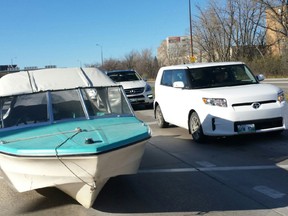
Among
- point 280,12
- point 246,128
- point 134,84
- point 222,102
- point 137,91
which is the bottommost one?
point 246,128

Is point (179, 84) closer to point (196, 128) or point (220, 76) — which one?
point (220, 76)

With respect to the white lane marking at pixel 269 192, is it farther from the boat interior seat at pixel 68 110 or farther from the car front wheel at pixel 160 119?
the car front wheel at pixel 160 119

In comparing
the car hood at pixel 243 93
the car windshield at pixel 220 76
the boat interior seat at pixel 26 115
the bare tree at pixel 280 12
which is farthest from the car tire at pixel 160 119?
the bare tree at pixel 280 12

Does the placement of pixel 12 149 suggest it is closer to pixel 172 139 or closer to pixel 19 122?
pixel 19 122

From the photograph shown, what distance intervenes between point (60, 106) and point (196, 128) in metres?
3.84

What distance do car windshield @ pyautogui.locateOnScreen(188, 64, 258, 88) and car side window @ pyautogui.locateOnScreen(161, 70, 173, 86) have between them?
1101 millimetres

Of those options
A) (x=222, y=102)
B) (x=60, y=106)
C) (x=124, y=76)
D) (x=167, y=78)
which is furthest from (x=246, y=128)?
(x=124, y=76)

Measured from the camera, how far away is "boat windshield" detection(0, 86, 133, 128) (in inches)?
248

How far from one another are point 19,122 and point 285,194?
3.83 m

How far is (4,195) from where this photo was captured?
6336 mm

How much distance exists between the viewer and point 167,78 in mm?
11727

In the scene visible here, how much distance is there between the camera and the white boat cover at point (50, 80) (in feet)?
22.2

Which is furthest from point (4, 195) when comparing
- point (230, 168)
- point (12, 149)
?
point (230, 168)

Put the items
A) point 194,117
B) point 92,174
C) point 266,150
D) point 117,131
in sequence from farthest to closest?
point 194,117
point 266,150
point 117,131
point 92,174
